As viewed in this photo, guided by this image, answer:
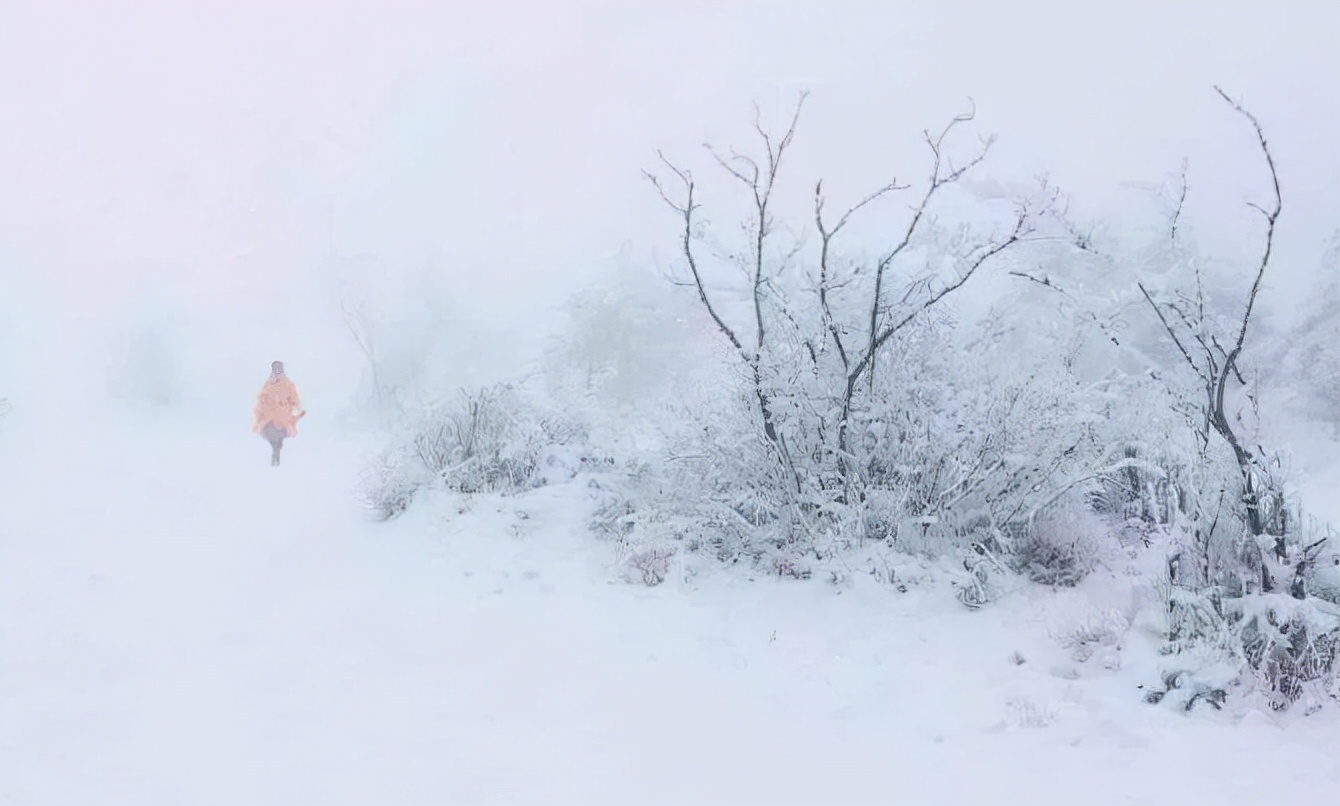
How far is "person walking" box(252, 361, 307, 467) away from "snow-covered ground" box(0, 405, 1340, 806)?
4745 mm

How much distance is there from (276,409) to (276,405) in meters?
0.05

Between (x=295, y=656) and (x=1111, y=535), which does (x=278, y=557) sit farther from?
(x=1111, y=535)

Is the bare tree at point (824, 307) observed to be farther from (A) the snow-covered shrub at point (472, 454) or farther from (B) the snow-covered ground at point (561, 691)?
(A) the snow-covered shrub at point (472, 454)

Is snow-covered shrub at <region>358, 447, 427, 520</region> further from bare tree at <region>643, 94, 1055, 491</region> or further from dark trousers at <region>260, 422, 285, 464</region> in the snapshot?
dark trousers at <region>260, 422, 285, 464</region>

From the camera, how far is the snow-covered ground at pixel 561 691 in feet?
10.7

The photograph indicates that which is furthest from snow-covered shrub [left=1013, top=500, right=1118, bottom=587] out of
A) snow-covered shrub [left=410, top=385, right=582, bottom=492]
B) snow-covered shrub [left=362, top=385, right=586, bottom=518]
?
snow-covered shrub [left=410, top=385, right=582, bottom=492]

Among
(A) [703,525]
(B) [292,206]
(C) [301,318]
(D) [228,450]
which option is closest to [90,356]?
(C) [301,318]

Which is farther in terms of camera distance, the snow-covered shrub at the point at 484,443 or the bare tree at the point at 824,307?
the snow-covered shrub at the point at 484,443

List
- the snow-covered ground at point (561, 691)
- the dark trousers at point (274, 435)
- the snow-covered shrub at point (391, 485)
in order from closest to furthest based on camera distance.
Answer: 1. the snow-covered ground at point (561, 691)
2. the snow-covered shrub at point (391, 485)
3. the dark trousers at point (274, 435)

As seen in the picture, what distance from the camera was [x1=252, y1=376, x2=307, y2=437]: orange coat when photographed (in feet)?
37.0

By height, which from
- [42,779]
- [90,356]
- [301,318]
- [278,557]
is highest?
[301,318]

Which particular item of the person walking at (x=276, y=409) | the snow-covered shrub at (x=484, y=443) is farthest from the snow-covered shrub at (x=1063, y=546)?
the person walking at (x=276, y=409)

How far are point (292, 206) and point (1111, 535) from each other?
1619 inches

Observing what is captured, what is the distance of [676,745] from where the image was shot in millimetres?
3611
